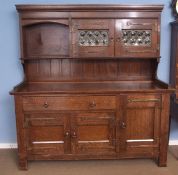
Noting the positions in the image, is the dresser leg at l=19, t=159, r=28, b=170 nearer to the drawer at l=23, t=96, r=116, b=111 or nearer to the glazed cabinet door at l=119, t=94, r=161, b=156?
the drawer at l=23, t=96, r=116, b=111

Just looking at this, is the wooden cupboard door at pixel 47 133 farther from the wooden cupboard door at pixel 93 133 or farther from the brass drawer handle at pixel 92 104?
the brass drawer handle at pixel 92 104

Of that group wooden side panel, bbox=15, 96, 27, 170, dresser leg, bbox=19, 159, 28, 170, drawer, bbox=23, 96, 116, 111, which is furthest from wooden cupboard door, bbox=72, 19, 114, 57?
dresser leg, bbox=19, 159, 28, 170

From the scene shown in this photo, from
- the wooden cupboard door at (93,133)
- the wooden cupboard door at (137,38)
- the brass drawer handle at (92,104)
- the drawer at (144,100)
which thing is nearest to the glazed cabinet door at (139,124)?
the drawer at (144,100)

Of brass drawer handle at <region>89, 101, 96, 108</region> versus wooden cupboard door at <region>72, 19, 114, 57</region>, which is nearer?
brass drawer handle at <region>89, 101, 96, 108</region>

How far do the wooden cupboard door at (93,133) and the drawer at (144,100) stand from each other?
0.22m

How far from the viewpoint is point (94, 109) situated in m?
2.36

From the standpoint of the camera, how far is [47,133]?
2.40 metres

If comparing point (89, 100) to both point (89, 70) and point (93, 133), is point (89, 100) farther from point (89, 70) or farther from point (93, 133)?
point (89, 70)

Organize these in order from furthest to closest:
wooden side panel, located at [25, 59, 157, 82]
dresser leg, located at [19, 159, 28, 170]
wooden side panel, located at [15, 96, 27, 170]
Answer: wooden side panel, located at [25, 59, 157, 82], dresser leg, located at [19, 159, 28, 170], wooden side panel, located at [15, 96, 27, 170]

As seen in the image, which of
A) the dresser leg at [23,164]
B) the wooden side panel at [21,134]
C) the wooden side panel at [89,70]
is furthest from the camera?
the wooden side panel at [89,70]

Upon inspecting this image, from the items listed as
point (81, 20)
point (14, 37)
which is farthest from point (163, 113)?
point (14, 37)

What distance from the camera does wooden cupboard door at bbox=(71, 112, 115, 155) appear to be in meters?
2.37

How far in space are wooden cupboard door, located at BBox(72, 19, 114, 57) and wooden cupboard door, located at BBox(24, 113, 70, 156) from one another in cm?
70

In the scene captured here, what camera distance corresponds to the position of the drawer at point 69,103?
2.32 metres
